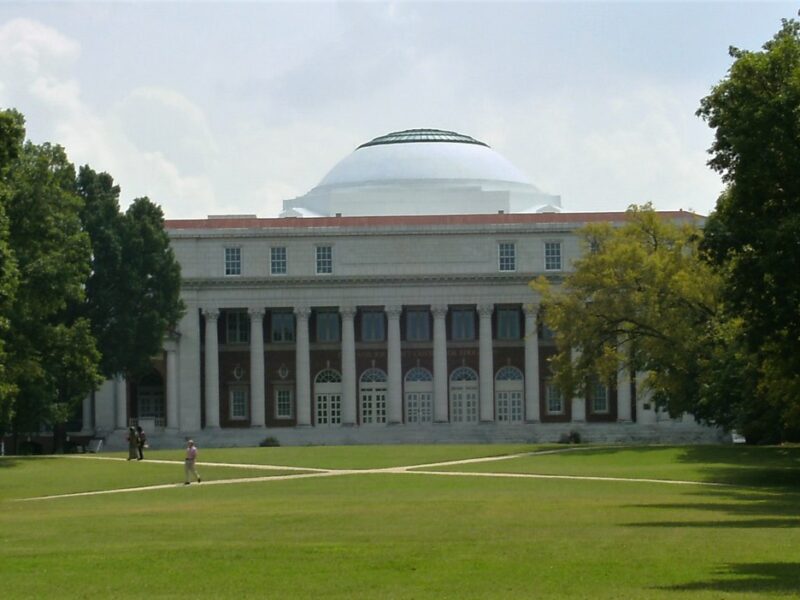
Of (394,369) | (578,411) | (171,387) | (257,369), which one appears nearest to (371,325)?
(394,369)

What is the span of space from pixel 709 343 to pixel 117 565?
2022 inches

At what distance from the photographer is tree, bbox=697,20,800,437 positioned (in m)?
44.2

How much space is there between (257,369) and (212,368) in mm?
2812

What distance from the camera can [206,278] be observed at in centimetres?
11638

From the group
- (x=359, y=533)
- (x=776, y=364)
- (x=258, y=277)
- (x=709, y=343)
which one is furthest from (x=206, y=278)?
(x=359, y=533)

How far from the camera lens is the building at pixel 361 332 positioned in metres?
116

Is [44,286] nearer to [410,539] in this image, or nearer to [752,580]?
[410,539]

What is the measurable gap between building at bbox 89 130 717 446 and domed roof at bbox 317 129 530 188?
1241cm

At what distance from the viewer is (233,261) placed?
11712 centimetres

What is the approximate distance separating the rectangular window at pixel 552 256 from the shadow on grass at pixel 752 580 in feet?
287

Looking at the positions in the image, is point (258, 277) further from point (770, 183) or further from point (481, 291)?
point (770, 183)

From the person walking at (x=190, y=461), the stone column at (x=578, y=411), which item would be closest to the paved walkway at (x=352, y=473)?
the person walking at (x=190, y=461)

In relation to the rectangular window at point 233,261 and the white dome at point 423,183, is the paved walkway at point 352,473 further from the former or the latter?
the white dome at point 423,183

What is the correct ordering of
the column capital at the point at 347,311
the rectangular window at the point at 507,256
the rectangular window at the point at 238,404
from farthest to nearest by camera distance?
1. the rectangular window at the point at 238,404
2. the column capital at the point at 347,311
3. the rectangular window at the point at 507,256
